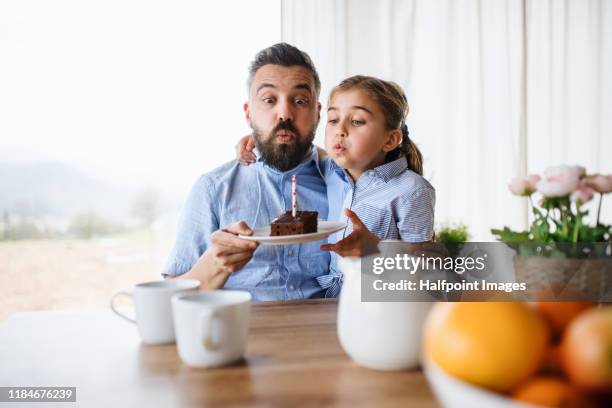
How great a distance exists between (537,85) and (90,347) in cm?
363

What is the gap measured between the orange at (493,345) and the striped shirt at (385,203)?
124 centimetres

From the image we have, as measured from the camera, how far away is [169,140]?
150 inches

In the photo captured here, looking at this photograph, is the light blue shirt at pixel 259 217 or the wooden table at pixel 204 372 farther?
the light blue shirt at pixel 259 217

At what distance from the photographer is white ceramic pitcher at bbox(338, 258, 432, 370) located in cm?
73

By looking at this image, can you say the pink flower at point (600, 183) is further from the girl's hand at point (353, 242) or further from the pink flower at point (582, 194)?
the girl's hand at point (353, 242)

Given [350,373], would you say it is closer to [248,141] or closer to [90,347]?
[90,347]

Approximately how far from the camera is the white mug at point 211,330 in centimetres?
77

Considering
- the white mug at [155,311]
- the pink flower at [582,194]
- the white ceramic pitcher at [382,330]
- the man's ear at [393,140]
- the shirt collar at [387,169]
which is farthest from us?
the man's ear at [393,140]

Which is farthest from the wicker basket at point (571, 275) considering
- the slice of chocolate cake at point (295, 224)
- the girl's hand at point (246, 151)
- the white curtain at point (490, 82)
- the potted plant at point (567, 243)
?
the white curtain at point (490, 82)

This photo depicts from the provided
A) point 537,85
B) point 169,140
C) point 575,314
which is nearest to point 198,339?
point 575,314

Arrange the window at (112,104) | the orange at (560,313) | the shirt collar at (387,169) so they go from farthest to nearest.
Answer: the window at (112,104) → the shirt collar at (387,169) → the orange at (560,313)

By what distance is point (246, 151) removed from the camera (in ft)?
6.51

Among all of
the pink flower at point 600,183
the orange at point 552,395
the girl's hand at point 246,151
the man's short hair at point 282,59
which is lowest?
the orange at point 552,395

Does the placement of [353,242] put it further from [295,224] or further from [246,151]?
[246,151]
